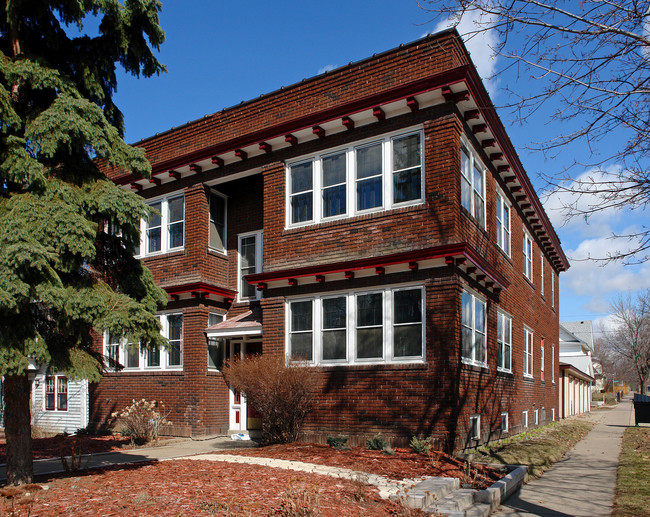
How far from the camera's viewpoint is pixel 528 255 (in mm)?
21781

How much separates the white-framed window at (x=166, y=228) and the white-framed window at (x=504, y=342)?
9.20 meters

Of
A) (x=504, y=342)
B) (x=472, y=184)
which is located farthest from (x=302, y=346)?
(x=504, y=342)

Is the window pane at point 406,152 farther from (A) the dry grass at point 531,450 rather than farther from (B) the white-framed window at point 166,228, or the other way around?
(B) the white-framed window at point 166,228

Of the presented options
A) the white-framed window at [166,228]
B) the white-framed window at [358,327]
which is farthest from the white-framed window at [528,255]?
the white-framed window at [166,228]

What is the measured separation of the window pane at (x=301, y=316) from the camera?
14.4 meters

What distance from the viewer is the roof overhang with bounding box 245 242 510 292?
481 inches

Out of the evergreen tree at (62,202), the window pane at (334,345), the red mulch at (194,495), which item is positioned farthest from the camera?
the window pane at (334,345)

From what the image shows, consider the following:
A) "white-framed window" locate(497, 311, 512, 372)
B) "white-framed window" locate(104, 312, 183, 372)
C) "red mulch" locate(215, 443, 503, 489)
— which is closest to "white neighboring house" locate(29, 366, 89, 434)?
"white-framed window" locate(104, 312, 183, 372)

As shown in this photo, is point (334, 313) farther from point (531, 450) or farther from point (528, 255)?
point (528, 255)

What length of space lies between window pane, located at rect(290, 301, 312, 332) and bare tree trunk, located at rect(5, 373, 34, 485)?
6912 millimetres

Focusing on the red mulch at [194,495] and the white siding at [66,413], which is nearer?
the red mulch at [194,495]

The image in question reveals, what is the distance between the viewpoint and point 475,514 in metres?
7.58

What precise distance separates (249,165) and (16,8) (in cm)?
786

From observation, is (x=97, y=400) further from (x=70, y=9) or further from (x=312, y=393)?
(x=70, y=9)
